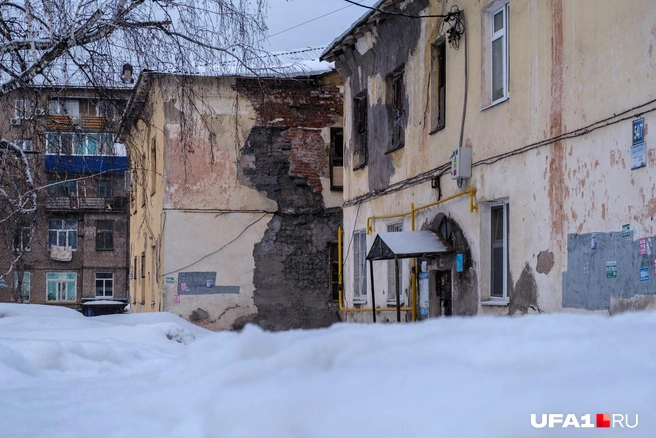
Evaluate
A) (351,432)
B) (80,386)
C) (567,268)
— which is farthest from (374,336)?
(567,268)

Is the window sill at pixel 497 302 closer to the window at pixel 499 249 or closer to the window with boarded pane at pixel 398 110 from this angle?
the window at pixel 499 249

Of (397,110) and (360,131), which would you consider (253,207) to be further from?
(397,110)

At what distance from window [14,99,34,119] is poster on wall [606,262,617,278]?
225 inches

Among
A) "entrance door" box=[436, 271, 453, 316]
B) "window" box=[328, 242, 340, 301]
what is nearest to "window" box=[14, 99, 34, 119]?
"entrance door" box=[436, 271, 453, 316]

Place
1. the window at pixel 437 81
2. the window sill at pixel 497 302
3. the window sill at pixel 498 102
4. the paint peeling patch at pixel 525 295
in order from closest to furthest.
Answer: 1. the paint peeling patch at pixel 525 295
2. the window sill at pixel 497 302
3. the window sill at pixel 498 102
4. the window at pixel 437 81

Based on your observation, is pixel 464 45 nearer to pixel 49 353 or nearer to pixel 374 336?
pixel 49 353

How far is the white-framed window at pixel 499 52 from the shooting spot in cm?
1030

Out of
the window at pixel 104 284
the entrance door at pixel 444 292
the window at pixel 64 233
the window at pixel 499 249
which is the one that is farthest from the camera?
the window at pixel 104 284

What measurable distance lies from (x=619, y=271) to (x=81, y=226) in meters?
41.3

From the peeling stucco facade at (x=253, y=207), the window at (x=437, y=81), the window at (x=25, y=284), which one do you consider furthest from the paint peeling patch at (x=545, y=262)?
the window at (x=25, y=284)

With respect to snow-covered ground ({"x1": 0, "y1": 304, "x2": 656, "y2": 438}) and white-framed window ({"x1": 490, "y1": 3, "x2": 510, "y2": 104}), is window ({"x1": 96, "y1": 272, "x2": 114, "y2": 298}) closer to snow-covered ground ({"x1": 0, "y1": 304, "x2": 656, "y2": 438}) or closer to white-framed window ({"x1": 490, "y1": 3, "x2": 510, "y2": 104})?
white-framed window ({"x1": 490, "y1": 3, "x2": 510, "y2": 104})

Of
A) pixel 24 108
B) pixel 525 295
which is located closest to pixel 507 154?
pixel 525 295

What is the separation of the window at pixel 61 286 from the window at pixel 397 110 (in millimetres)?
34876

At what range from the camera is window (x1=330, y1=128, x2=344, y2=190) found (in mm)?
20797
